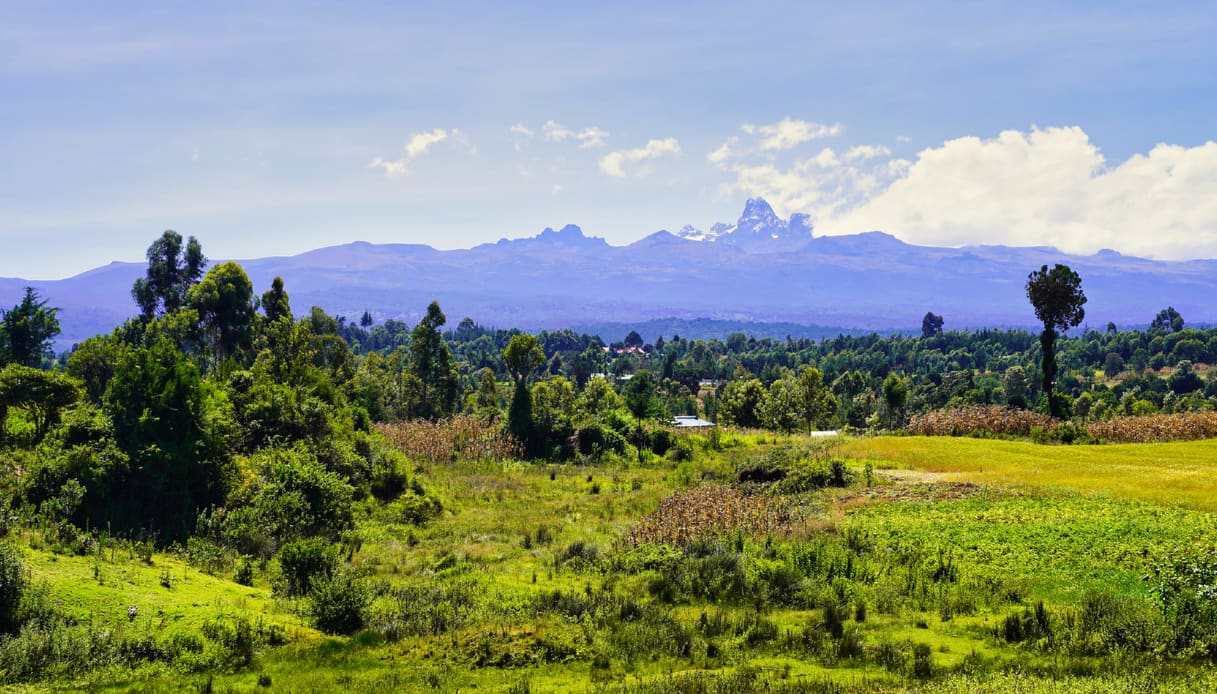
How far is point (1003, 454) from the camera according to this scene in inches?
1515

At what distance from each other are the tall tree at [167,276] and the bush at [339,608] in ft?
172

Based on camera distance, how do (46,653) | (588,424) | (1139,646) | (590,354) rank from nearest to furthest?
1. (46,653)
2. (1139,646)
3. (588,424)
4. (590,354)

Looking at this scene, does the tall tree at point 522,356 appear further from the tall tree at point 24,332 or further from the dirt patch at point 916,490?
the tall tree at point 24,332

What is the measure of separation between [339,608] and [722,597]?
863 cm

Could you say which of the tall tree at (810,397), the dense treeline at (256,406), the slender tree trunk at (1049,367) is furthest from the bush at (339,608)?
the slender tree trunk at (1049,367)

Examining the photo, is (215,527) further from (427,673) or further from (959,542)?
(959,542)

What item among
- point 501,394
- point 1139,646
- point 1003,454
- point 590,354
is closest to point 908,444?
point 1003,454

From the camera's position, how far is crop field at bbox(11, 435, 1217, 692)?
41.4 ft

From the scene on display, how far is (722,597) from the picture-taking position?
18031 mm

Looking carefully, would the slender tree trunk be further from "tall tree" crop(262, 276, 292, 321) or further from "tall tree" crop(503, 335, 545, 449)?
"tall tree" crop(262, 276, 292, 321)

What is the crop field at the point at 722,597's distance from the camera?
12.6 m

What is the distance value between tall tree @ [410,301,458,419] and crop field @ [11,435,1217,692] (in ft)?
122

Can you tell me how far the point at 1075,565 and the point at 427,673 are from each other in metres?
15.9

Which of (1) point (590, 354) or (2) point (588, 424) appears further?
(1) point (590, 354)
